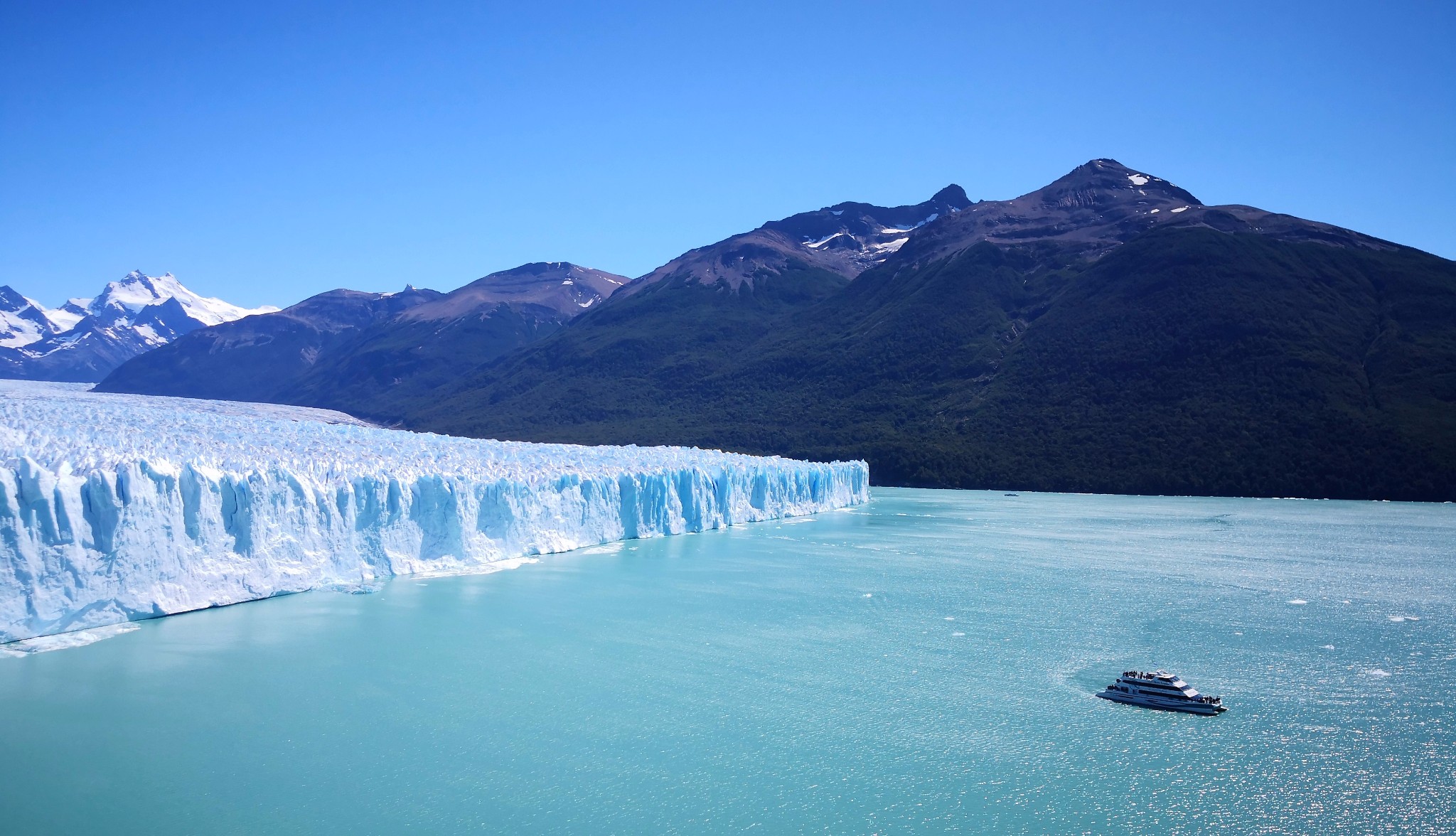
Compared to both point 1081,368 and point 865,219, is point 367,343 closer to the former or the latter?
point 865,219

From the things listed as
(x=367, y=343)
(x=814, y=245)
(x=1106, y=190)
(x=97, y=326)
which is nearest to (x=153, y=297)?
(x=97, y=326)

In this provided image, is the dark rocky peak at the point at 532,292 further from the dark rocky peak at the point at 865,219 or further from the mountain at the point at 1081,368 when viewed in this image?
the mountain at the point at 1081,368

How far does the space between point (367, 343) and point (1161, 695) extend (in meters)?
129

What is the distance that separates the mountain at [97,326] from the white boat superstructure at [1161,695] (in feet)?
474

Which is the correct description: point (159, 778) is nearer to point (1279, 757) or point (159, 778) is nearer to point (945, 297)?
point (1279, 757)

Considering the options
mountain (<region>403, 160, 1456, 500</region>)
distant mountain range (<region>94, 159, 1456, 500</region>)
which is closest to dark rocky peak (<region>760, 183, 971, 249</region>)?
distant mountain range (<region>94, 159, 1456, 500</region>)

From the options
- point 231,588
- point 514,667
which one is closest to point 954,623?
point 514,667

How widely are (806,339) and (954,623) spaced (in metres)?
61.6

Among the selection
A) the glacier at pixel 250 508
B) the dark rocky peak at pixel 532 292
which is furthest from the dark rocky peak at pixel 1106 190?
the glacier at pixel 250 508

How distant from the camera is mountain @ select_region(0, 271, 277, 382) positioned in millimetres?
128000

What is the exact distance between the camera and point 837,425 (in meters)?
59.3

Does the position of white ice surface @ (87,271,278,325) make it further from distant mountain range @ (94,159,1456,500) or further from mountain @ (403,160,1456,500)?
mountain @ (403,160,1456,500)

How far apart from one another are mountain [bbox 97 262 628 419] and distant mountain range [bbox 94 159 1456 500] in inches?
83.8

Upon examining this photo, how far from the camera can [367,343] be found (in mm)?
126938
